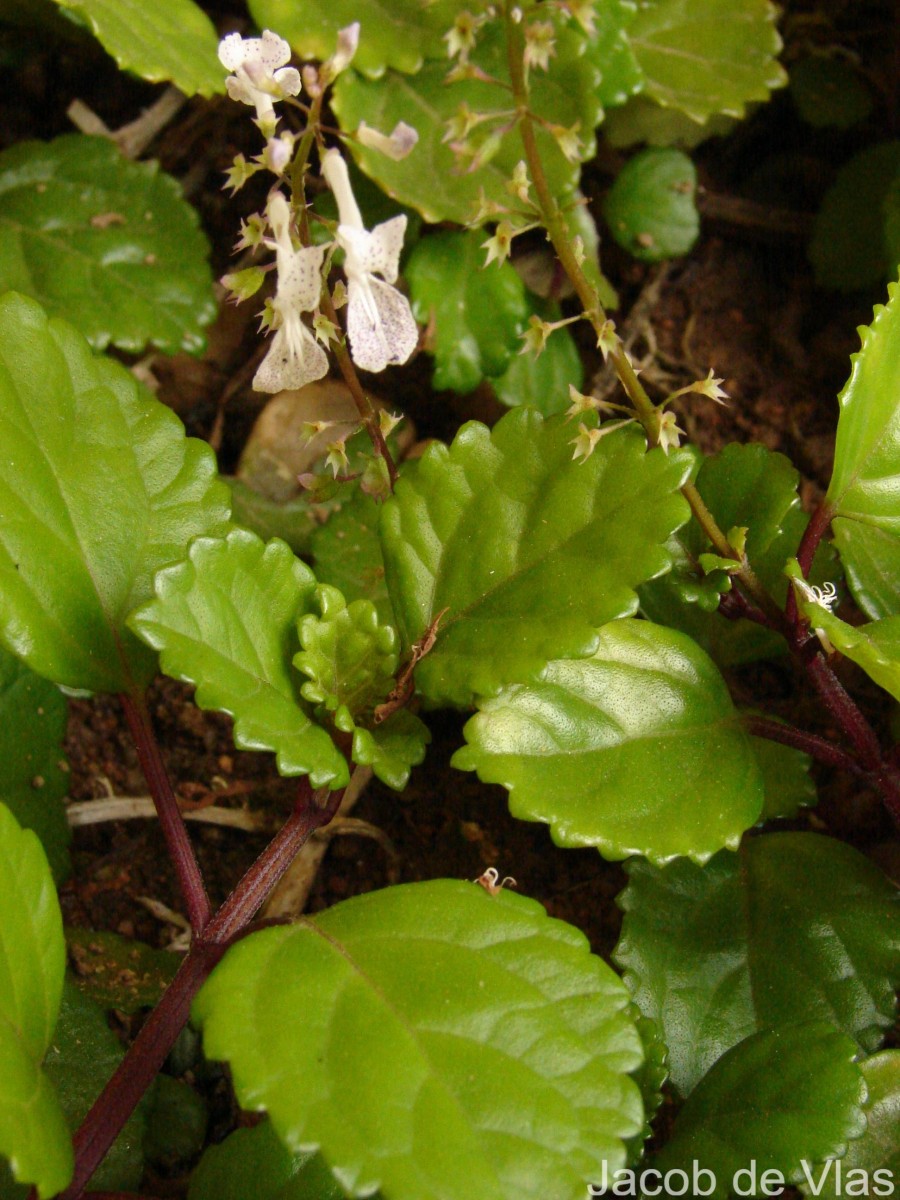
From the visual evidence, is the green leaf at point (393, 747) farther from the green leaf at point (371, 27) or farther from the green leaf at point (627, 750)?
the green leaf at point (371, 27)

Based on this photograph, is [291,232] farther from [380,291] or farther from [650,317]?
[650,317]

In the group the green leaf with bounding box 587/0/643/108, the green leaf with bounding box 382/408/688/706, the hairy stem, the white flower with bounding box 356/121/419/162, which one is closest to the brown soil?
the green leaf with bounding box 587/0/643/108

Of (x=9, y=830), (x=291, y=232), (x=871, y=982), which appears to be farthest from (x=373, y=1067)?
(x=291, y=232)

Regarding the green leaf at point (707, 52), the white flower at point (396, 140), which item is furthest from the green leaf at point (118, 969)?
the green leaf at point (707, 52)

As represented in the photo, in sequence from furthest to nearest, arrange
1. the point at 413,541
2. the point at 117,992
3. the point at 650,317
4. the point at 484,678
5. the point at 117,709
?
the point at 650,317, the point at 117,709, the point at 117,992, the point at 413,541, the point at 484,678

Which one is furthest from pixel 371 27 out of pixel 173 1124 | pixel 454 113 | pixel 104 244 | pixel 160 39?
pixel 173 1124
